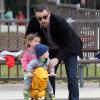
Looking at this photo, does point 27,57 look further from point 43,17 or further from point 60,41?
point 43,17

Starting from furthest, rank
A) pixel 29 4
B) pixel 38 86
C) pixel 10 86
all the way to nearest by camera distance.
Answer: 1. pixel 29 4
2. pixel 10 86
3. pixel 38 86

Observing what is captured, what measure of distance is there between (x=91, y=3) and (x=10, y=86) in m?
11.4

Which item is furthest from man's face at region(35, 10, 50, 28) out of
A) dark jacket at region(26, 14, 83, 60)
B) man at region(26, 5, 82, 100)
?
dark jacket at region(26, 14, 83, 60)

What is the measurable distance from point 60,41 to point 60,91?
2638 millimetres

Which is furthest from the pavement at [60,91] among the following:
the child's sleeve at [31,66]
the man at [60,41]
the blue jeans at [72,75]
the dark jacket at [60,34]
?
the child's sleeve at [31,66]

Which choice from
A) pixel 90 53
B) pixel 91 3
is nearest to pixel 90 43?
pixel 90 53

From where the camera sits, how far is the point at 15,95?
11219 mm

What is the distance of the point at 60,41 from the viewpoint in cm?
915

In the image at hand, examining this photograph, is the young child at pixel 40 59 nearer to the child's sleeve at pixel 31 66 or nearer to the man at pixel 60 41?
the child's sleeve at pixel 31 66

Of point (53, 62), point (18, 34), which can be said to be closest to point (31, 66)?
point (53, 62)

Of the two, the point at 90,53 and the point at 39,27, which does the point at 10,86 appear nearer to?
the point at 90,53

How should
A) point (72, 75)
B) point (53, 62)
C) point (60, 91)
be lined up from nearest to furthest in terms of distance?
point (53, 62), point (72, 75), point (60, 91)

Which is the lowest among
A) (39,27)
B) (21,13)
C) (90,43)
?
(21,13)

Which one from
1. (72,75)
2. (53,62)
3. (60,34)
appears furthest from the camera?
(72,75)
